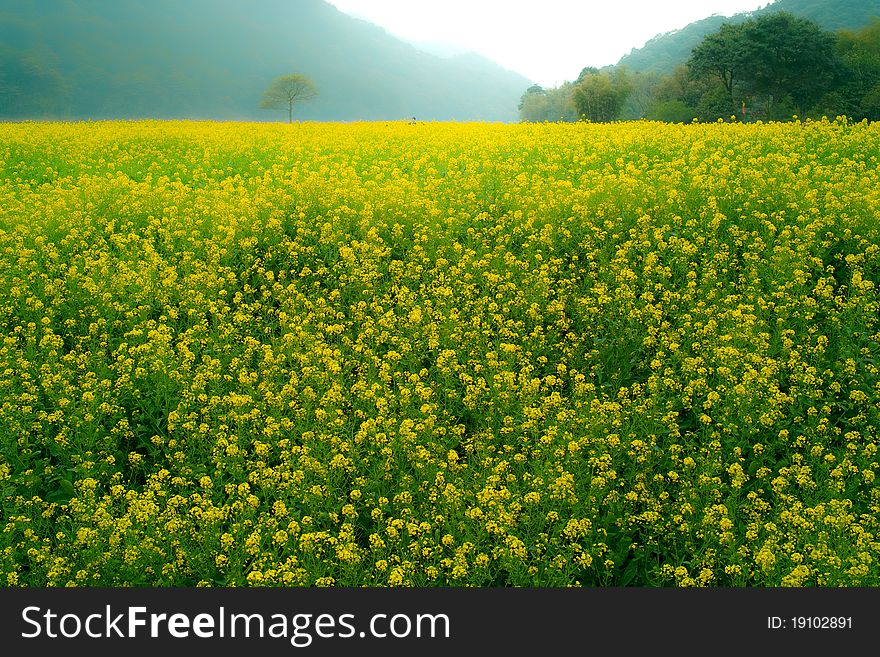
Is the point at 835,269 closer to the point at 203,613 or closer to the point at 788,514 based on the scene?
the point at 788,514

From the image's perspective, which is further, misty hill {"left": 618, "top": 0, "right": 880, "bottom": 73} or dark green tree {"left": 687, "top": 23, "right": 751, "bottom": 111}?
misty hill {"left": 618, "top": 0, "right": 880, "bottom": 73}

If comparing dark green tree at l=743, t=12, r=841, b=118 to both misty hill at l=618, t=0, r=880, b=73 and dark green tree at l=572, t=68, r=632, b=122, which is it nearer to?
dark green tree at l=572, t=68, r=632, b=122

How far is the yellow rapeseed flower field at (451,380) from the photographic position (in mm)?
5477

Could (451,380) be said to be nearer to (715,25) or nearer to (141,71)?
(715,25)

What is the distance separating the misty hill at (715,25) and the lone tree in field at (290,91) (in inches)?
1891

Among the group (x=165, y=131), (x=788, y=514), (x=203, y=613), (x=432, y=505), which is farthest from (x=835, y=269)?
(x=165, y=131)

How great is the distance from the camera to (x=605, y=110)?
64750mm

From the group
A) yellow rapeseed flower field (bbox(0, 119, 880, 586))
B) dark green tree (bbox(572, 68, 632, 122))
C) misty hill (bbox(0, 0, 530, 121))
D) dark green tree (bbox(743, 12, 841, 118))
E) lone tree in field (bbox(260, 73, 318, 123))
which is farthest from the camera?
misty hill (bbox(0, 0, 530, 121))

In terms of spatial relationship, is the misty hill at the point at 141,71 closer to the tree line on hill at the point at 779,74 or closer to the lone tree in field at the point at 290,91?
the lone tree in field at the point at 290,91

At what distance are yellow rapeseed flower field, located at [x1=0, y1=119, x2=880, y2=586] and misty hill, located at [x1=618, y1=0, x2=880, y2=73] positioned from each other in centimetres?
6535

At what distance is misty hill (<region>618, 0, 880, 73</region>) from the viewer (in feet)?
273

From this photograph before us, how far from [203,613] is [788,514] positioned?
4272 millimetres

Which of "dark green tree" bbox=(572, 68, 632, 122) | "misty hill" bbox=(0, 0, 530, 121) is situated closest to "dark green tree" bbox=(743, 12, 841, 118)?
"dark green tree" bbox=(572, 68, 632, 122)

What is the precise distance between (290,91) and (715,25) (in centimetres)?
6613
